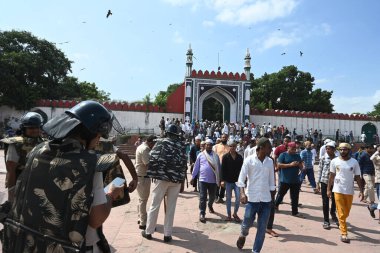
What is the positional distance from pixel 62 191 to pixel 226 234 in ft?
14.0

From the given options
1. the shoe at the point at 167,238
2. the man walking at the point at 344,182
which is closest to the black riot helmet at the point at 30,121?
the shoe at the point at 167,238

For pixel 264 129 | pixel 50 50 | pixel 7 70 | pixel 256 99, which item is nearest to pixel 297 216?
pixel 264 129

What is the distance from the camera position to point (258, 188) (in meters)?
4.55

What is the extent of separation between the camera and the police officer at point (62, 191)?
1566 mm

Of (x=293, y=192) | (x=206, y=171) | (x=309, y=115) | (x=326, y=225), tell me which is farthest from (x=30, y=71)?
(x=326, y=225)

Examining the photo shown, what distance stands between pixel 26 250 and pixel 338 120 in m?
31.7

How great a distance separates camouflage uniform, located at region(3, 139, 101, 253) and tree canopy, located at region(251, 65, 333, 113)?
4025cm

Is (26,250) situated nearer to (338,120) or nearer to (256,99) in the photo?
(338,120)

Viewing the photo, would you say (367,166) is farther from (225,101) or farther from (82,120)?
(225,101)

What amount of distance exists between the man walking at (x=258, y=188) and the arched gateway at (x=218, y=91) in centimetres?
2148

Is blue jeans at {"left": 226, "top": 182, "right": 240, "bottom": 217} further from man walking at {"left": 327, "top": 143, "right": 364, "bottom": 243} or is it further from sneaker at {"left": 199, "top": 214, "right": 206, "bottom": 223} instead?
man walking at {"left": 327, "top": 143, "right": 364, "bottom": 243}

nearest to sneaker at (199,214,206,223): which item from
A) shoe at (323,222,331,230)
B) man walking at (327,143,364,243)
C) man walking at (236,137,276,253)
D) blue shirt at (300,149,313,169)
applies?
man walking at (236,137,276,253)

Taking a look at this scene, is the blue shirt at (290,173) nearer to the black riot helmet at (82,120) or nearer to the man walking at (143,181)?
the man walking at (143,181)

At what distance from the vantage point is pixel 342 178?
5.41 m
